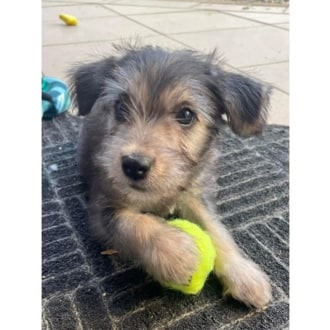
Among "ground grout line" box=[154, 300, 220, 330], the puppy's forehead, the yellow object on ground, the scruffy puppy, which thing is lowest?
"ground grout line" box=[154, 300, 220, 330]

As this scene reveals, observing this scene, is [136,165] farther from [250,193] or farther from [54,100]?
[54,100]

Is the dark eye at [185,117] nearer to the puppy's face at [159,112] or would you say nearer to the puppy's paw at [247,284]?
the puppy's face at [159,112]

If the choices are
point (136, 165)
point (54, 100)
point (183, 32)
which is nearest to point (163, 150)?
point (136, 165)

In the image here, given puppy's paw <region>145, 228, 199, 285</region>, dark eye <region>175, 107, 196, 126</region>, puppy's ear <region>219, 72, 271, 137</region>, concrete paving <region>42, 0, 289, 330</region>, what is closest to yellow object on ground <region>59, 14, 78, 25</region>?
concrete paving <region>42, 0, 289, 330</region>

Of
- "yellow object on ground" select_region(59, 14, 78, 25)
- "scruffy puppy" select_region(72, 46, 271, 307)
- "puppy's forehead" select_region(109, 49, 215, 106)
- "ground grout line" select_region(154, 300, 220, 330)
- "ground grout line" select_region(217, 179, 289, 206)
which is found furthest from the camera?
"yellow object on ground" select_region(59, 14, 78, 25)

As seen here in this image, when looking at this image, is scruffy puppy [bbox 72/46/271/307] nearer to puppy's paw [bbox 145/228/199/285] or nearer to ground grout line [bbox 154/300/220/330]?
puppy's paw [bbox 145/228/199/285]

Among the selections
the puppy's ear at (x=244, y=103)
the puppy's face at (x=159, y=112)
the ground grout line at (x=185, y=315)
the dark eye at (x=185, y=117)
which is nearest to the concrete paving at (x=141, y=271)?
the ground grout line at (x=185, y=315)
